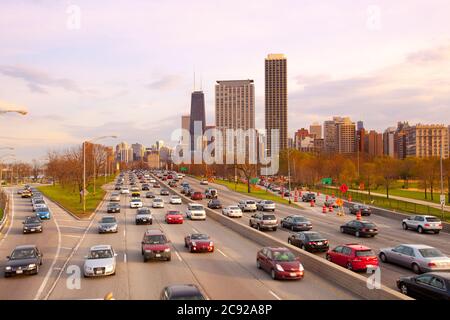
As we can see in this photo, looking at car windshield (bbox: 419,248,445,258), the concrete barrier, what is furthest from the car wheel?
the concrete barrier

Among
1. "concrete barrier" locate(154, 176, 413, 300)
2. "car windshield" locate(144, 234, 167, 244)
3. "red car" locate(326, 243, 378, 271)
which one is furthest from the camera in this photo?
"car windshield" locate(144, 234, 167, 244)

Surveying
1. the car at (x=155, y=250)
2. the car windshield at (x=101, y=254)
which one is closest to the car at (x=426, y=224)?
the car at (x=155, y=250)

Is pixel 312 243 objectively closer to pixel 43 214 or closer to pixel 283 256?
pixel 283 256

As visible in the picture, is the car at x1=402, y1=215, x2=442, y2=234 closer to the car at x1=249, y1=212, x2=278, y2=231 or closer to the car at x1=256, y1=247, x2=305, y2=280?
the car at x1=249, y1=212, x2=278, y2=231
